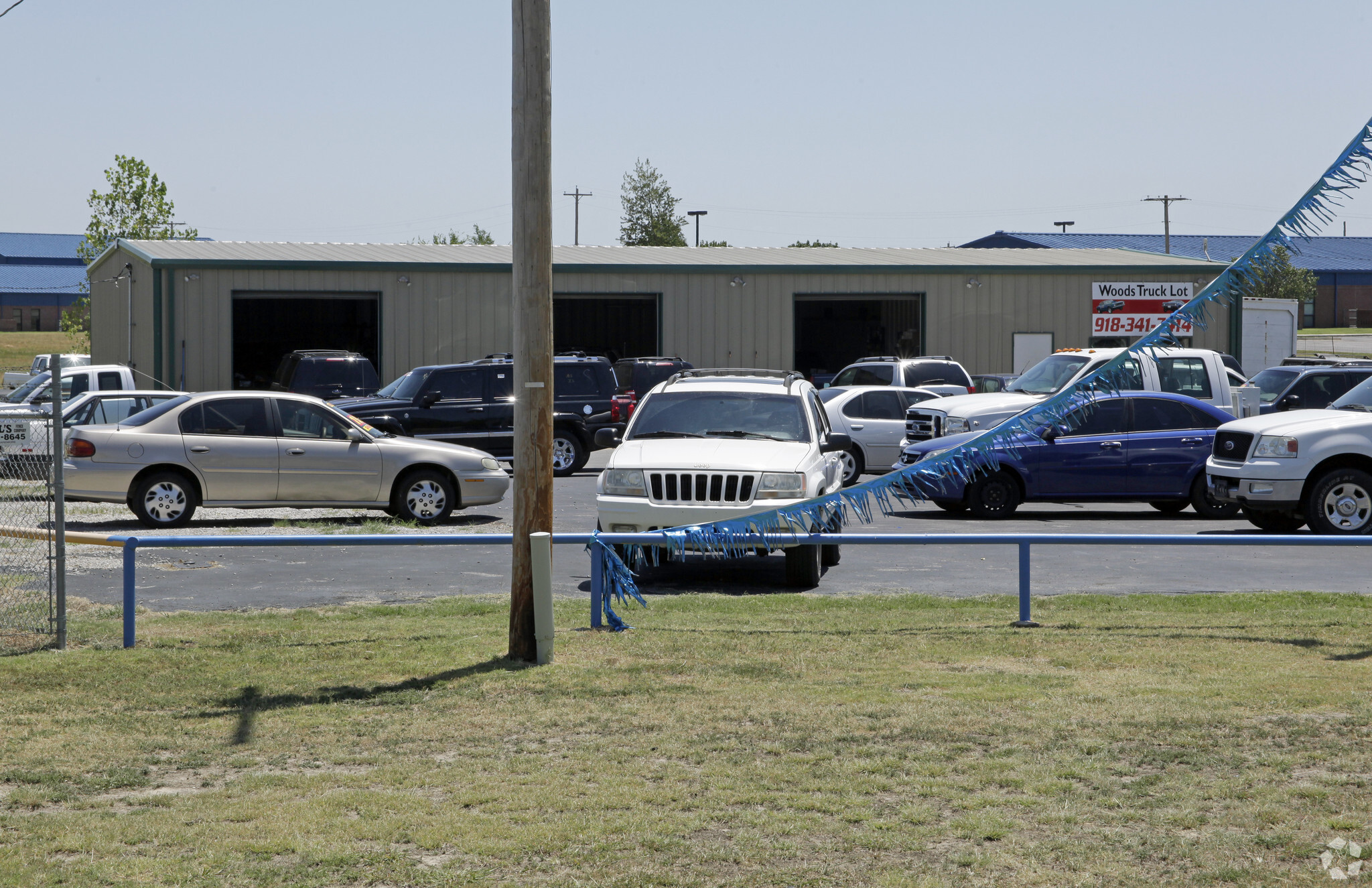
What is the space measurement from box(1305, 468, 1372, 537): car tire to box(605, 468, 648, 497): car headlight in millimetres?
7447

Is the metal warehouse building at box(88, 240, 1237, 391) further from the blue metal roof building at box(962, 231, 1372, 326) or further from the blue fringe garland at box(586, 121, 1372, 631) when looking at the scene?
the blue metal roof building at box(962, 231, 1372, 326)

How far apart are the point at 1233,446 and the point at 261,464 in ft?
34.9

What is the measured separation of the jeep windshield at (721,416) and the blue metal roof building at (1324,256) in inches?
2965

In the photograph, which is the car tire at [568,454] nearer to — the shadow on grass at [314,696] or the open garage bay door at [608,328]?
the shadow on grass at [314,696]

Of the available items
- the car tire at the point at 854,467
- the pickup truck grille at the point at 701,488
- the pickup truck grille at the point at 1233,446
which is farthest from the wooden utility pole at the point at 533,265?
the car tire at the point at 854,467

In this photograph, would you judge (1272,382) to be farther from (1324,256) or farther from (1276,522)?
(1324,256)

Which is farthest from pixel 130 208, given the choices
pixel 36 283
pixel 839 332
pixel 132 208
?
pixel 36 283

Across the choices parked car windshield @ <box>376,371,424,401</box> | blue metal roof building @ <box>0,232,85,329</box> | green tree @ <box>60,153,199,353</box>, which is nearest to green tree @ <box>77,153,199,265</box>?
green tree @ <box>60,153,199,353</box>

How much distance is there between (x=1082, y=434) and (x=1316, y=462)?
2872mm

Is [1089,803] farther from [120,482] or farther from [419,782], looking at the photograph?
[120,482]

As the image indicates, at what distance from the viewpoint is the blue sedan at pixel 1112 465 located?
53.3 feet

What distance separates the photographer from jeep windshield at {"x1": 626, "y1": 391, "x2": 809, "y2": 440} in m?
12.0

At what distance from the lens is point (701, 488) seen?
35.8 ft

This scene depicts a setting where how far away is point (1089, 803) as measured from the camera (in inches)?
199
